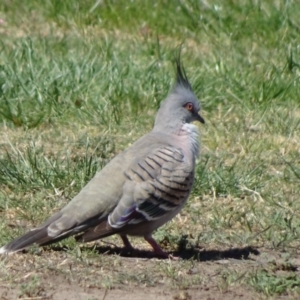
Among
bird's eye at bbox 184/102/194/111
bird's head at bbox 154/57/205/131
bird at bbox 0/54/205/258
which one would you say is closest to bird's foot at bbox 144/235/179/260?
bird at bbox 0/54/205/258

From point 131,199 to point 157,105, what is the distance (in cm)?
256

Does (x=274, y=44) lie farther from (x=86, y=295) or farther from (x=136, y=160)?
(x=86, y=295)

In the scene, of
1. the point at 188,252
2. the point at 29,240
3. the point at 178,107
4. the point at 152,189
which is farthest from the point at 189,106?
the point at 29,240

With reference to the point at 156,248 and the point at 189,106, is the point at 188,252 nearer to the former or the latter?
the point at 156,248

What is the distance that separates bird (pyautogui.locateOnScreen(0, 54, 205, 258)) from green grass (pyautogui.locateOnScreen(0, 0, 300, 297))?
0.21m

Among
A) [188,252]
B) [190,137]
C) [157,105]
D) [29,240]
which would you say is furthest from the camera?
[157,105]

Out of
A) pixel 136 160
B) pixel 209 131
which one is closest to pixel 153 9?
pixel 209 131

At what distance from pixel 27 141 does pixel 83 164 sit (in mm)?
816

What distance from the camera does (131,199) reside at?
18.8ft

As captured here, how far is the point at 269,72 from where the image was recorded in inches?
343

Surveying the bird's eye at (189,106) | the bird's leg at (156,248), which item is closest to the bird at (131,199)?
the bird's leg at (156,248)

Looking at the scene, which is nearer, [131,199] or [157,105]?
[131,199]

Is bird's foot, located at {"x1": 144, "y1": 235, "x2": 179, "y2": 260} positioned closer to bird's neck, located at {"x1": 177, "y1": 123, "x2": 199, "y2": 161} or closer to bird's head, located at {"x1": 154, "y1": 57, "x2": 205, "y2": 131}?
bird's neck, located at {"x1": 177, "y1": 123, "x2": 199, "y2": 161}

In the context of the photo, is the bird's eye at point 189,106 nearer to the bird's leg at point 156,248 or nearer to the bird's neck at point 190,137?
the bird's neck at point 190,137
